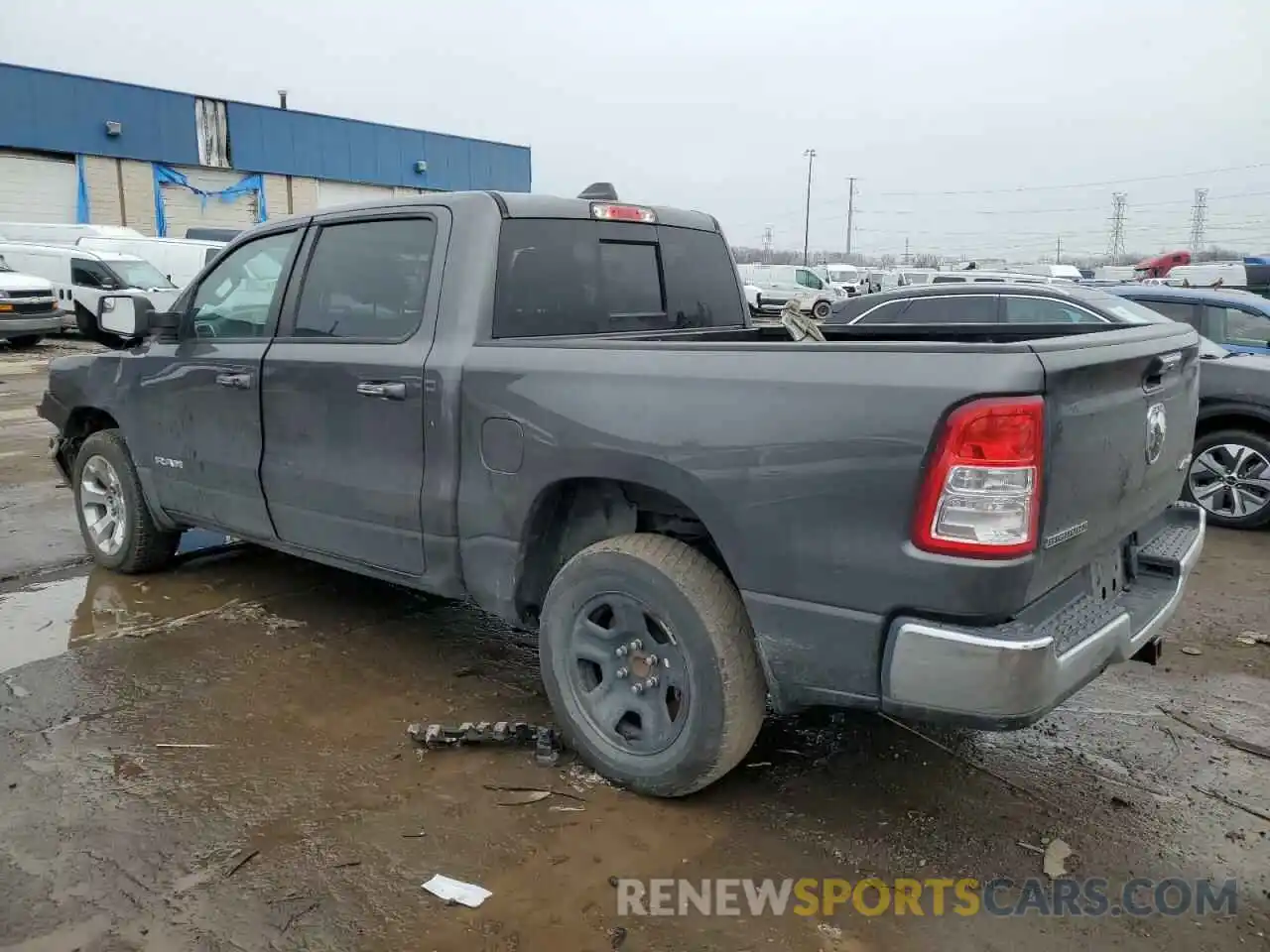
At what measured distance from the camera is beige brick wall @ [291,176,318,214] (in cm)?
3553

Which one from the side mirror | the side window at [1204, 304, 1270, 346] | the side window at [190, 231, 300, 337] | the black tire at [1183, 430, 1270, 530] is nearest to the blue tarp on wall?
the side mirror

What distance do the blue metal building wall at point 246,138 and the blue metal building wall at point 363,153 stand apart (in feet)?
0.12

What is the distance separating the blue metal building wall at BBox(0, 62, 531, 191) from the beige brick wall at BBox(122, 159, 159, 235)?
1.29ft

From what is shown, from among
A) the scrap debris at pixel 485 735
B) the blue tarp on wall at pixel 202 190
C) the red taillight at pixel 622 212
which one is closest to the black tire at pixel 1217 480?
the red taillight at pixel 622 212

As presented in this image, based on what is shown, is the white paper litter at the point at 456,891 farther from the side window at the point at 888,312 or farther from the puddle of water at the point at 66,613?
the side window at the point at 888,312

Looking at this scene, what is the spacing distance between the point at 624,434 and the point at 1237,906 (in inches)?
85.4

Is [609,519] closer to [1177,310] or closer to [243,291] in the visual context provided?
[243,291]

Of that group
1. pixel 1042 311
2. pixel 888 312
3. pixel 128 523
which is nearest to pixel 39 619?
pixel 128 523

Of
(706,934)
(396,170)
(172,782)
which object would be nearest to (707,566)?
(706,934)

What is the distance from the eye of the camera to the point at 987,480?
2.36m

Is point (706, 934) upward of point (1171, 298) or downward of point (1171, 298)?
downward

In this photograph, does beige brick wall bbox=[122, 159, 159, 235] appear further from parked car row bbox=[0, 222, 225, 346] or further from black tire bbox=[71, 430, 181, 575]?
black tire bbox=[71, 430, 181, 575]

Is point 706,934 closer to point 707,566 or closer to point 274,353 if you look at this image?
point 707,566

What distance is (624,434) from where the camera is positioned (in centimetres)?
295
